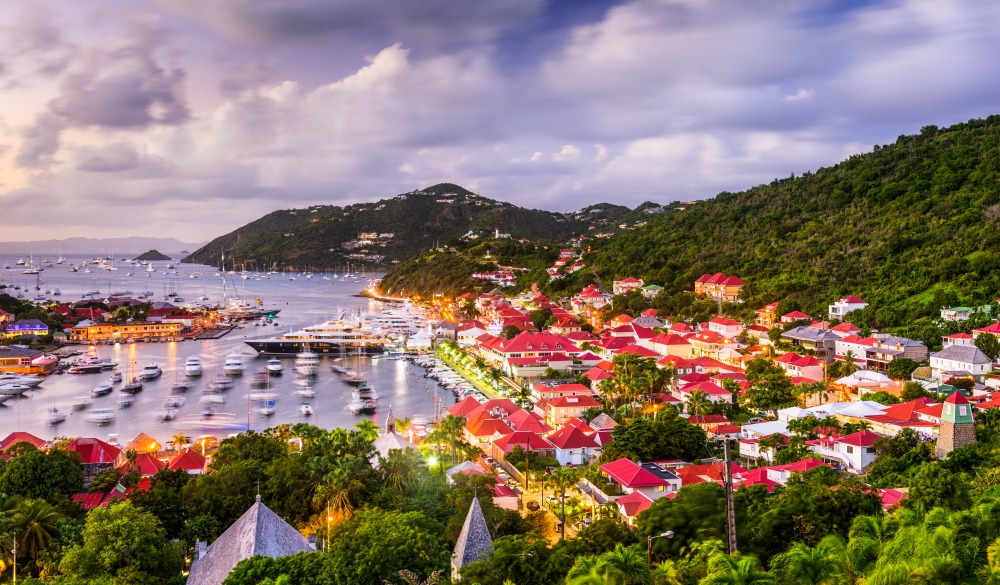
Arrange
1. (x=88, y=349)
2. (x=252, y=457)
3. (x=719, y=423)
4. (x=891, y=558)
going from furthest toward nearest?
(x=88, y=349)
(x=719, y=423)
(x=252, y=457)
(x=891, y=558)

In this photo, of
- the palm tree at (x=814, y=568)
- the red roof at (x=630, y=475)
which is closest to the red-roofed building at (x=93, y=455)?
the red roof at (x=630, y=475)

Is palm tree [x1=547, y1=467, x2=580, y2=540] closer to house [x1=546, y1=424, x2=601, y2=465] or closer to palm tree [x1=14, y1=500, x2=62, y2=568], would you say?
house [x1=546, y1=424, x2=601, y2=465]

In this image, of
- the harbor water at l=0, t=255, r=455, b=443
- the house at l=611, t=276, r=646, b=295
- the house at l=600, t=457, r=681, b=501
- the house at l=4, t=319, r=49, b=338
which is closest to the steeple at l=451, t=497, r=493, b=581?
the house at l=600, t=457, r=681, b=501

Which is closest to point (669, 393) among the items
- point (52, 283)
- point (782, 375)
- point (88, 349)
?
point (782, 375)

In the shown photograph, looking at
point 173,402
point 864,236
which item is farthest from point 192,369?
point 864,236

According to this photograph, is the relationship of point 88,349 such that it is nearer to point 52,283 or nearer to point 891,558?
point 891,558

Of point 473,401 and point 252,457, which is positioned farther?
point 473,401

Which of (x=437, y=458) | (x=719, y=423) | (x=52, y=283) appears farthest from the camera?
(x=52, y=283)
